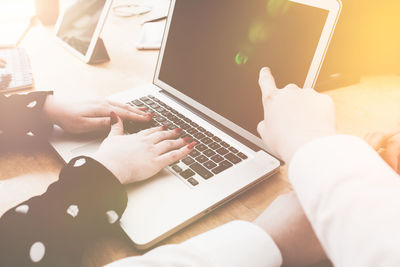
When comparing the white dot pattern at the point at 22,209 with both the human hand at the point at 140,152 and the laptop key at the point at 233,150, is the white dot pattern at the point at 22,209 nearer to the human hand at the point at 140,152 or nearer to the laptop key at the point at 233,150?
the human hand at the point at 140,152

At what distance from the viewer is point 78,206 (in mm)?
512

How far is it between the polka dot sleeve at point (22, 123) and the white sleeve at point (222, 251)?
432 millimetres

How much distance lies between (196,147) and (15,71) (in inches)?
25.8

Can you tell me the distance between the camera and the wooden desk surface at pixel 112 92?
57cm

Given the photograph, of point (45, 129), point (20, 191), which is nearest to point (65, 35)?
point (45, 129)

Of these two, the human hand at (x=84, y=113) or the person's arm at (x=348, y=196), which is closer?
the person's arm at (x=348, y=196)

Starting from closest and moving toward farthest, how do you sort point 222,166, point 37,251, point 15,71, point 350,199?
point 350,199, point 37,251, point 222,166, point 15,71

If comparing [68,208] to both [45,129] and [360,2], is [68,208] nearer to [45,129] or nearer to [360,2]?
[45,129]

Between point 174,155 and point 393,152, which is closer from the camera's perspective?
point 393,152

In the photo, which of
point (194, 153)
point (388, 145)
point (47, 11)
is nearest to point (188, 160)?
point (194, 153)

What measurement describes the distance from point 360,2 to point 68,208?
851 mm

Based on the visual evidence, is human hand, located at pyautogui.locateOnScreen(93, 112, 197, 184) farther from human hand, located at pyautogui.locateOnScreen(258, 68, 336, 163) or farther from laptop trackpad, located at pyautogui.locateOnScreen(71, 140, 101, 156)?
human hand, located at pyautogui.locateOnScreen(258, 68, 336, 163)

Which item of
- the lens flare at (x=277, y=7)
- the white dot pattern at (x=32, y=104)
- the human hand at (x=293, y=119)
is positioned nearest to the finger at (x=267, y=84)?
the human hand at (x=293, y=119)

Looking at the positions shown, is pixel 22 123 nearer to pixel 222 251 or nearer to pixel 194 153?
pixel 194 153
